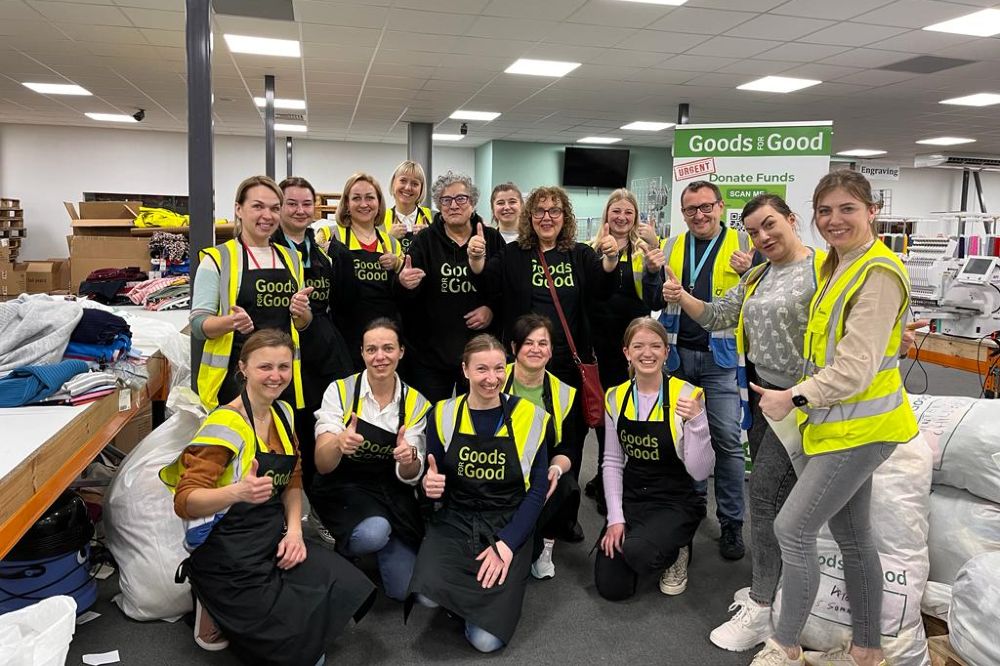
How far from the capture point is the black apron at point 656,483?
2.60m

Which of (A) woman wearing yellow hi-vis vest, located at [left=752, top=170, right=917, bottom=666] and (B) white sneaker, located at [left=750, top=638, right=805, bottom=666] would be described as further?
(B) white sneaker, located at [left=750, top=638, right=805, bottom=666]

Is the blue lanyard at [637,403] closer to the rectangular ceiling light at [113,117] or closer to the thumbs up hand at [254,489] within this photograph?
the thumbs up hand at [254,489]

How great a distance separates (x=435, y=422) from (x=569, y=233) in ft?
3.41

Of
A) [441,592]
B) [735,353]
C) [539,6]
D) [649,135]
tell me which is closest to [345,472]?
[441,592]

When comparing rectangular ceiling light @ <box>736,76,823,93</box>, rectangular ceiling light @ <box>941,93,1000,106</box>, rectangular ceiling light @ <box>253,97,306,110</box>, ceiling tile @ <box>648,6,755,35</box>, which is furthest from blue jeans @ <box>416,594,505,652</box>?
rectangular ceiling light @ <box>941,93,1000,106</box>

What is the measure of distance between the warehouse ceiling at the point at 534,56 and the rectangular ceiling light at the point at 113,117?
323 millimetres

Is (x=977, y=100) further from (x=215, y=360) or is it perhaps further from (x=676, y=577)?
(x=215, y=360)

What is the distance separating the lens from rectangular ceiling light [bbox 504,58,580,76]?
6.63m

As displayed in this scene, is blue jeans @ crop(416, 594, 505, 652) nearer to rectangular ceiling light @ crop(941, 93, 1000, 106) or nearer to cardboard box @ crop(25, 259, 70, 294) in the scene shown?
cardboard box @ crop(25, 259, 70, 294)

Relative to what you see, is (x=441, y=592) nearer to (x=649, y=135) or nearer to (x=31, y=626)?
(x=31, y=626)

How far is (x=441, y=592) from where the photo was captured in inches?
87.4

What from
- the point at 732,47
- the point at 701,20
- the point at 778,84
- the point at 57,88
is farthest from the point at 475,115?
A: the point at 57,88

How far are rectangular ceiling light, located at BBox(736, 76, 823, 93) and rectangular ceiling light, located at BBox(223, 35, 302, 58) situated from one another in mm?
4666

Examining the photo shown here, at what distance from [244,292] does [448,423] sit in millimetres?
897
